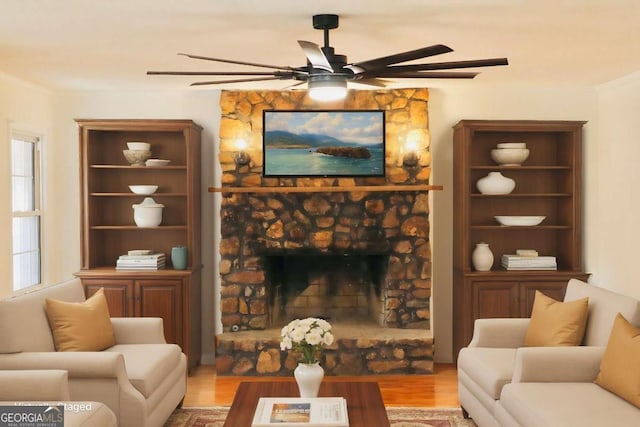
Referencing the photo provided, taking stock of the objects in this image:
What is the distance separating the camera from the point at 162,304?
6.14 m

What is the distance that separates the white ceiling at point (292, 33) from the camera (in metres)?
3.70

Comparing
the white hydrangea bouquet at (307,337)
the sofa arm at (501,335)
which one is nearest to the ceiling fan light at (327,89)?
the white hydrangea bouquet at (307,337)

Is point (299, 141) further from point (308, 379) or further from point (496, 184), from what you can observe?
point (308, 379)

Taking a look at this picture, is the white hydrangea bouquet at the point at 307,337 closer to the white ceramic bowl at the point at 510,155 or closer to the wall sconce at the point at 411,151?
the wall sconce at the point at 411,151

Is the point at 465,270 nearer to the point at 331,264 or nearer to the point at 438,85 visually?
the point at 331,264

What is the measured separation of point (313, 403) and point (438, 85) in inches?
141

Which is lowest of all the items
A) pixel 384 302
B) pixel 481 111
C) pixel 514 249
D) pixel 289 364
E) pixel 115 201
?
pixel 289 364

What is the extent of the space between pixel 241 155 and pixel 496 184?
2.35 meters

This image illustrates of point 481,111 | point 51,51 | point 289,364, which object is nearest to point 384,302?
point 289,364

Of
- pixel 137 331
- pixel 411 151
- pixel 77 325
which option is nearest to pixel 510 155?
pixel 411 151

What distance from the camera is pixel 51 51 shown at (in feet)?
15.9

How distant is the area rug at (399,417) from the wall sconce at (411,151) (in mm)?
2225

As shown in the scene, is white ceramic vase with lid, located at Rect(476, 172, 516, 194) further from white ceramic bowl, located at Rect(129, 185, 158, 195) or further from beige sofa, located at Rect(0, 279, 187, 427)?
beige sofa, located at Rect(0, 279, 187, 427)

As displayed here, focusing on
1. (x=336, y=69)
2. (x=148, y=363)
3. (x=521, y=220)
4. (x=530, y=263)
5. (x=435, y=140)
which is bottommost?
(x=148, y=363)
